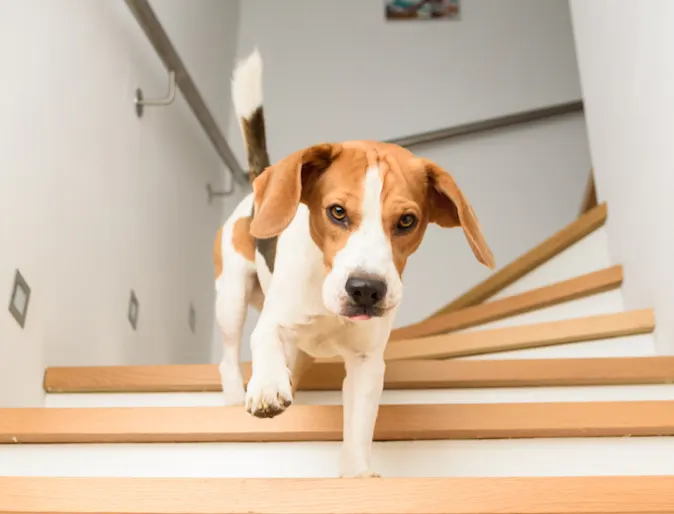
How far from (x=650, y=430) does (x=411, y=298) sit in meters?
2.29

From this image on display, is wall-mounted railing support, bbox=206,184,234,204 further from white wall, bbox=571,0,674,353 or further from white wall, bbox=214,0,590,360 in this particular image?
white wall, bbox=571,0,674,353

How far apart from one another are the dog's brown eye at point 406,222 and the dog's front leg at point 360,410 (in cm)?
28

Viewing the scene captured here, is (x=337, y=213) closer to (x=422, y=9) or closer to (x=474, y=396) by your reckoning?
(x=474, y=396)

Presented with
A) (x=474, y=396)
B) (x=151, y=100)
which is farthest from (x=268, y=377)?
(x=151, y=100)

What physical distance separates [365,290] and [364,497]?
1.03 feet

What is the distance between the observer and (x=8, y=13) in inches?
67.0

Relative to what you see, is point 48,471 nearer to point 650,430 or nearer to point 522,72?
point 650,430

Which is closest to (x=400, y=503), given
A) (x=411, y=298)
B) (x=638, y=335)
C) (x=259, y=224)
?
(x=259, y=224)

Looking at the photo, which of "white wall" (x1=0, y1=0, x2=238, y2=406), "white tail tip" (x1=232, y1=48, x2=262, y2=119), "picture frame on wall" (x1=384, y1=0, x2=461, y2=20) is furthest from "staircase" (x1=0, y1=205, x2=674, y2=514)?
"picture frame on wall" (x1=384, y1=0, x2=461, y2=20)

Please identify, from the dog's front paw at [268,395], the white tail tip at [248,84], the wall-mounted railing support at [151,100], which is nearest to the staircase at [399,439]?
the dog's front paw at [268,395]

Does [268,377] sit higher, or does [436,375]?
[268,377]

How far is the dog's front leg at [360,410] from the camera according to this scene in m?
1.29

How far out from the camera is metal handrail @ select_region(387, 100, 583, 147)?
3.87m

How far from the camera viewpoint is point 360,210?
1207mm
